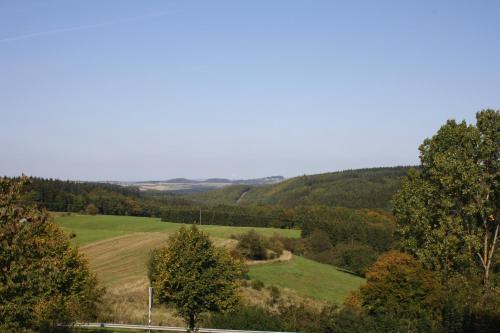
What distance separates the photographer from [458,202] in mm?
32406

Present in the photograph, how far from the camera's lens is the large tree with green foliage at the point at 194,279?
28828 mm

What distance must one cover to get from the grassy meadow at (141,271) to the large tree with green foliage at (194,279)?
817cm

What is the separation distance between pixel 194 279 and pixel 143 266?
37.8 meters

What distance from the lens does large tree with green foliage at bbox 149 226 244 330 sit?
28828 mm

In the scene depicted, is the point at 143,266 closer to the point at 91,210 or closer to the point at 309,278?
the point at 309,278

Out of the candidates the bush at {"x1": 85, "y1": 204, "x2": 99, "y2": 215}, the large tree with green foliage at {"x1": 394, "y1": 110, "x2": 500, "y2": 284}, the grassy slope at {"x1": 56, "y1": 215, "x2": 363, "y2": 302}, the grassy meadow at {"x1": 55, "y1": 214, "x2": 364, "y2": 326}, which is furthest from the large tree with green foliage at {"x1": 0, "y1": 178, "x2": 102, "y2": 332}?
the bush at {"x1": 85, "y1": 204, "x2": 99, "y2": 215}

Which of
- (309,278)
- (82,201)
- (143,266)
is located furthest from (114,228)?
(309,278)

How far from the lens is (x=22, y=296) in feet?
53.8

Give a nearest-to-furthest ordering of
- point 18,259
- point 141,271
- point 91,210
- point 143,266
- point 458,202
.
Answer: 1. point 18,259
2. point 458,202
3. point 141,271
4. point 143,266
5. point 91,210

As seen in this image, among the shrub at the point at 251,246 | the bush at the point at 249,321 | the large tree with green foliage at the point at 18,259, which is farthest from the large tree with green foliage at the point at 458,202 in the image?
the shrub at the point at 251,246

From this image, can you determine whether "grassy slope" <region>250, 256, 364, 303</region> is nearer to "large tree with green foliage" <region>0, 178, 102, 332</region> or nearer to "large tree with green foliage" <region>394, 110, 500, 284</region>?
"large tree with green foliage" <region>394, 110, 500, 284</region>

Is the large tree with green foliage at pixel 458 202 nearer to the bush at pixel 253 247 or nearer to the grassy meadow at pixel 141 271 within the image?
the grassy meadow at pixel 141 271

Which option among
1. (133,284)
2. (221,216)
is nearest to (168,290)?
(133,284)

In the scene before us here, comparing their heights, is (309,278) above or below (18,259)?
below
